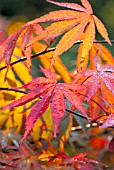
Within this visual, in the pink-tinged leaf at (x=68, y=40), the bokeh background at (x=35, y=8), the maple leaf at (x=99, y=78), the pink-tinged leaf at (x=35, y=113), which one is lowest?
the bokeh background at (x=35, y=8)

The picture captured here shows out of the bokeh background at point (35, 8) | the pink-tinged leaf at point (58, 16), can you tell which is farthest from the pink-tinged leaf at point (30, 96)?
the bokeh background at point (35, 8)

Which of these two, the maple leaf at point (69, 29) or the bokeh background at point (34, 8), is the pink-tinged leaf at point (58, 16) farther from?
the bokeh background at point (34, 8)

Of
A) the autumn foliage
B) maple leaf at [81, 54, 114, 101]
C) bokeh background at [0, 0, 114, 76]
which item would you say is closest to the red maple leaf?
the autumn foliage

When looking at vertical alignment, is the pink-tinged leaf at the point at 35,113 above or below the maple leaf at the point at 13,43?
below

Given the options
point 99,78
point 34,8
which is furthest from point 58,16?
point 34,8

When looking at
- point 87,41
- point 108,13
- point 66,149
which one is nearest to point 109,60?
point 87,41

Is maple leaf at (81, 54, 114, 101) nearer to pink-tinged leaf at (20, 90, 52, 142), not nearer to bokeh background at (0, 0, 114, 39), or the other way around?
pink-tinged leaf at (20, 90, 52, 142)

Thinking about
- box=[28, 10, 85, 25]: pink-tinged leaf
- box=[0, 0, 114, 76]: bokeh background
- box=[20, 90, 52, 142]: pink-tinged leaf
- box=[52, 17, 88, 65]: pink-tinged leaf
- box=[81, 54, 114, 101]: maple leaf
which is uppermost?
box=[28, 10, 85, 25]: pink-tinged leaf

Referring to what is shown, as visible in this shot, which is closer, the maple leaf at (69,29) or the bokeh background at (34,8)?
the maple leaf at (69,29)

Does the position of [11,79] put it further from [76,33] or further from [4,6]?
[4,6]
